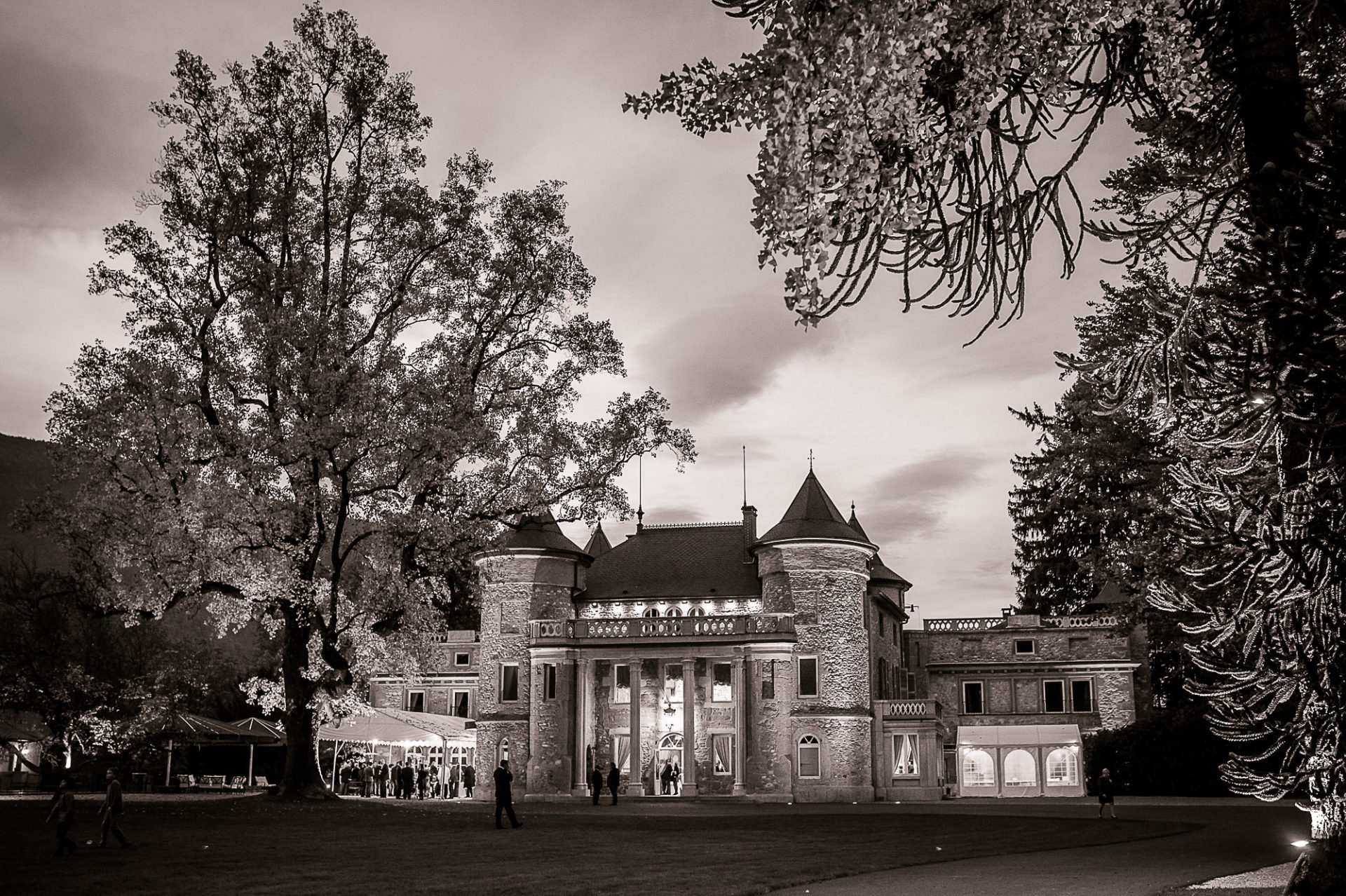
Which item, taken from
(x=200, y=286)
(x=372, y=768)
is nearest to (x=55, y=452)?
(x=200, y=286)

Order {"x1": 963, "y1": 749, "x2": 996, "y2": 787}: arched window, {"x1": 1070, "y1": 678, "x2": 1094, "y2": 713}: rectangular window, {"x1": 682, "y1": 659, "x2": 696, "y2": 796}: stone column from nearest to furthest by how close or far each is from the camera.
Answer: {"x1": 682, "y1": 659, "x2": 696, "y2": 796}: stone column
{"x1": 963, "y1": 749, "x2": 996, "y2": 787}: arched window
{"x1": 1070, "y1": 678, "x2": 1094, "y2": 713}: rectangular window

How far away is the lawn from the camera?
38.7 feet

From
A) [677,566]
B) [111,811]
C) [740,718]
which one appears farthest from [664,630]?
[111,811]

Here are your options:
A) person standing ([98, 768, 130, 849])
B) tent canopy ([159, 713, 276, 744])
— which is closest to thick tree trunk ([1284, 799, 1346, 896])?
person standing ([98, 768, 130, 849])

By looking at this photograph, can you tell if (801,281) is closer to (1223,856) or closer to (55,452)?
(1223,856)

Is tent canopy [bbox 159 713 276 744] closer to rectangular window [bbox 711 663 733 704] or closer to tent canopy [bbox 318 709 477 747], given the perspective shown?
tent canopy [bbox 318 709 477 747]

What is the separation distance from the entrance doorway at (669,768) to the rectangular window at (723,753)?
1.37m

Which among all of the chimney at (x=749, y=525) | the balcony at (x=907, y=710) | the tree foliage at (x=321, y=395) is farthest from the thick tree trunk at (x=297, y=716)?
the chimney at (x=749, y=525)

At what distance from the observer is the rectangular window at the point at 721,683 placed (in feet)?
150

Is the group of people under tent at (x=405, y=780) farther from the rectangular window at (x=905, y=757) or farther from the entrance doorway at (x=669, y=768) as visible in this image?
the rectangular window at (x=905, y=757)

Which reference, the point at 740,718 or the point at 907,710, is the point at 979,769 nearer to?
the point at 907,710

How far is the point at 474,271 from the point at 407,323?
82.4 inches

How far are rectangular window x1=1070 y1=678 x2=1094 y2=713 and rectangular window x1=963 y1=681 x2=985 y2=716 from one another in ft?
13.6

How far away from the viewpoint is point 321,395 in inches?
919
